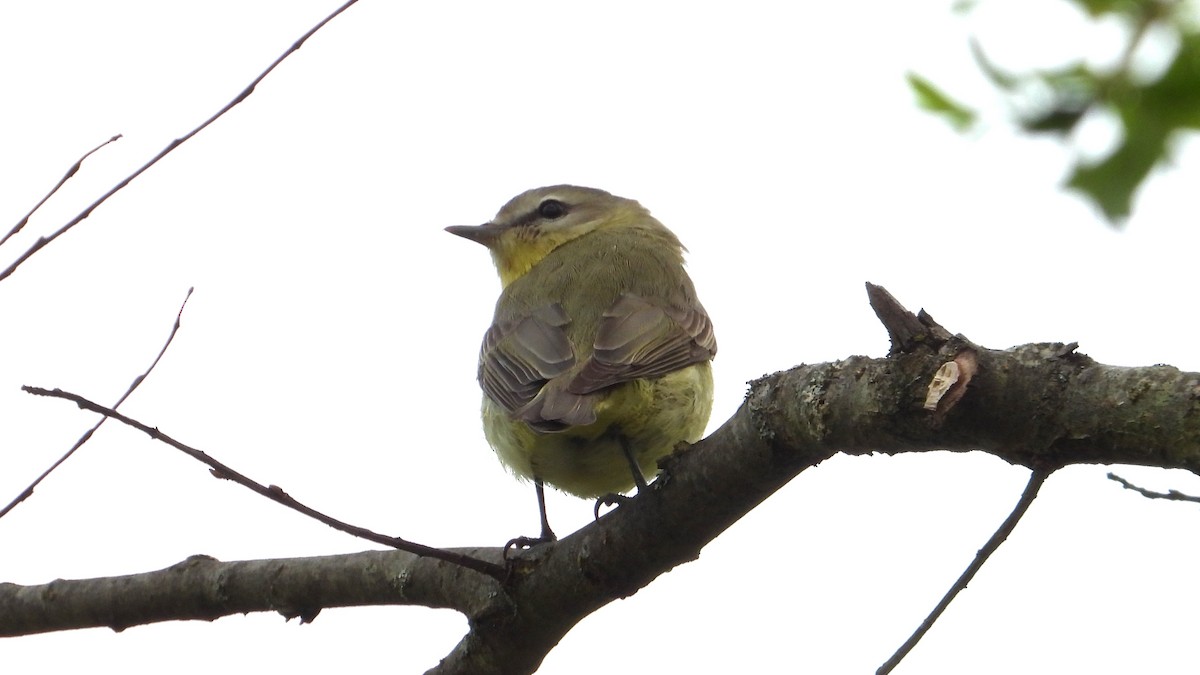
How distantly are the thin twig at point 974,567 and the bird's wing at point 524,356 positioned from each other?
93.6 inches

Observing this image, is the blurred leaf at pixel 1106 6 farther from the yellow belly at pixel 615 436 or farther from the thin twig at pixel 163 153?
the yellow belly at pixel 615 436

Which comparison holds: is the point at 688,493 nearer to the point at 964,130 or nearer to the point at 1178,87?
the point at 964,130

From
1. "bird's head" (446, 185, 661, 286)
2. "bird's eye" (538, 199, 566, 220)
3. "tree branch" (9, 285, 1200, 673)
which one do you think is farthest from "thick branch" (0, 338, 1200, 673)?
"bird's eye" (538, 199, 566, 220)

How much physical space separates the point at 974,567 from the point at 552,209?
5296 mm

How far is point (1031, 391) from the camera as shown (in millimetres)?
3047

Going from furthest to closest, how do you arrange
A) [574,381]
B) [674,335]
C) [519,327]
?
[519,327], [674,335], [574,381]

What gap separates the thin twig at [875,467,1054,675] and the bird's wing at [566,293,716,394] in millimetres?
2016

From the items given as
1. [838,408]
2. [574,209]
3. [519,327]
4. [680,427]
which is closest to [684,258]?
[574,209]

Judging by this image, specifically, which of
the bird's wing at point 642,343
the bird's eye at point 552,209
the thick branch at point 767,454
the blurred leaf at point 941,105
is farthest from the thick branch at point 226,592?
the bird's eye at point 552,209

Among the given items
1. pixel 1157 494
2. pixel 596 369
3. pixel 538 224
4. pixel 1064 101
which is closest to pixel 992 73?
pixel 1064 101

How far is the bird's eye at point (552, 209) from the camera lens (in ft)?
27.1

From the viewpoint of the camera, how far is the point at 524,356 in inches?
233

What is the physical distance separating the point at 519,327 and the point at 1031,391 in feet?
11.8

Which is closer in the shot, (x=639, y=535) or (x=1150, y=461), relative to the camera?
(x=1150, y=461)
